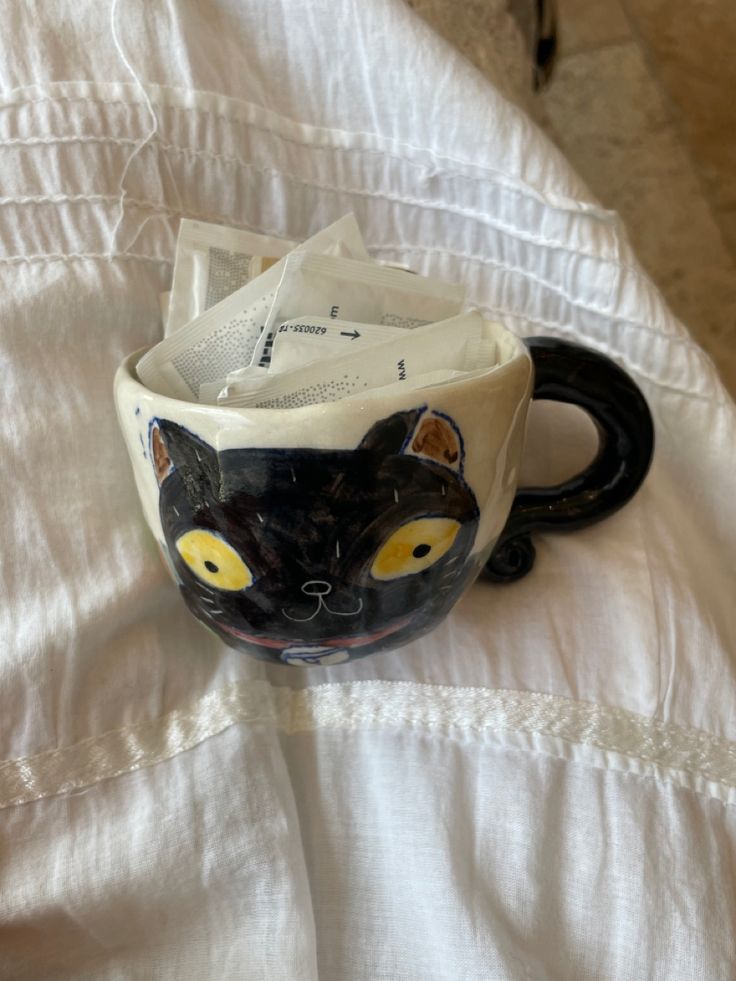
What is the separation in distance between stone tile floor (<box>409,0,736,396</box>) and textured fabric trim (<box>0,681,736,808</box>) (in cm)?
34

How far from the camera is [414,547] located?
10.6 inches

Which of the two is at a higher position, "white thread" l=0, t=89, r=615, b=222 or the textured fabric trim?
"white thread" l=0, t=89, r=615, b=222

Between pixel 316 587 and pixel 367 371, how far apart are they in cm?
8

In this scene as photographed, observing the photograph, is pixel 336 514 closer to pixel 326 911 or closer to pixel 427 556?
pixel 427 556

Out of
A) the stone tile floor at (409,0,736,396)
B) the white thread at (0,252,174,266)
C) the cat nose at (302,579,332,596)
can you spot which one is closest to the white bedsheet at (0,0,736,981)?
the white thread at (0,252,174,266)

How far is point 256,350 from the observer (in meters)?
0.29

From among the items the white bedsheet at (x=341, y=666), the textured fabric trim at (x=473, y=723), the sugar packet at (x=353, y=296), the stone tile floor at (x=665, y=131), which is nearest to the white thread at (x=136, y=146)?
the white bedsheet at (x=341, y=666)

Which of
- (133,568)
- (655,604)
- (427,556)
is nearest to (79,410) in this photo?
(133,568)

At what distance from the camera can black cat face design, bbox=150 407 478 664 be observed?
250 millimetres

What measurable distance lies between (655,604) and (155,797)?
24 centimetres

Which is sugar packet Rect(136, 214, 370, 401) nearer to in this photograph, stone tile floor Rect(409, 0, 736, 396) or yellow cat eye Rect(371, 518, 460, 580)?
yellow cat eye Rect(371, 518, 460, 580)

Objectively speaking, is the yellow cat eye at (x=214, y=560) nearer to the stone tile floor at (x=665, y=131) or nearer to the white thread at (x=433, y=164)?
the white thread at (x=433, y=164)

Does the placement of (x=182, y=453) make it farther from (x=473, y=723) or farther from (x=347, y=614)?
(x=473, y=723)

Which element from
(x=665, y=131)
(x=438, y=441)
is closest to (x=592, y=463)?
(x=438, y=441)
